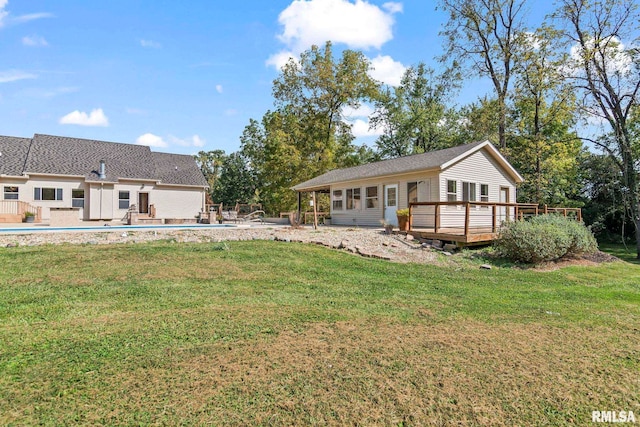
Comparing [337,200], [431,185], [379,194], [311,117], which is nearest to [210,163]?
[311,117]

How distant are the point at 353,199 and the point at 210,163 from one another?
3612 centimetres

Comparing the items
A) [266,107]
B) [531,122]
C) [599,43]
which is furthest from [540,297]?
[266,107]

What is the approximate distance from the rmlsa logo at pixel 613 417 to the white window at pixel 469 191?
13577mm

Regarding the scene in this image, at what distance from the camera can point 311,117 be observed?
3128 centimetres

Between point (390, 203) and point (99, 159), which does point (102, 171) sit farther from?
point (390, 203)

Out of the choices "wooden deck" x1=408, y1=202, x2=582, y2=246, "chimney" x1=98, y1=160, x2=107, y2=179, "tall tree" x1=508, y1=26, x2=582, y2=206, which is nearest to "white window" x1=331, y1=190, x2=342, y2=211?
"wooden deck" x1=408, y1=202, x2=582, y2=246

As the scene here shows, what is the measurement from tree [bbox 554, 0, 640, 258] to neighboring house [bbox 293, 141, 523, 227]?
6209 millimetres

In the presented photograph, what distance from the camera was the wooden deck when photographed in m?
11.3

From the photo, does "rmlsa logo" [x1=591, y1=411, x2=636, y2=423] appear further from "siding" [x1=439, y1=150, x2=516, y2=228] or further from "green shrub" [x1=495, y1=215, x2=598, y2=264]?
"siding" [x1=439, y1=150, x2=516, y2=228]

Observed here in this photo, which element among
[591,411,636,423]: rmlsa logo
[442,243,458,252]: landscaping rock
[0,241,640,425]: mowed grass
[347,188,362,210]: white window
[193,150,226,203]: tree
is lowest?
[591,411,636,423]: rmlsa logo

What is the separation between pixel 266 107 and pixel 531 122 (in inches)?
912

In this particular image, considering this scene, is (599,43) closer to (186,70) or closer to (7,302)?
(186,70)

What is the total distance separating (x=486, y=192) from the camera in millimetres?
16609

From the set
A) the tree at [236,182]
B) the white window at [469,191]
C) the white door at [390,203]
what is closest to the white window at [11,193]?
the white door at [390,203]
